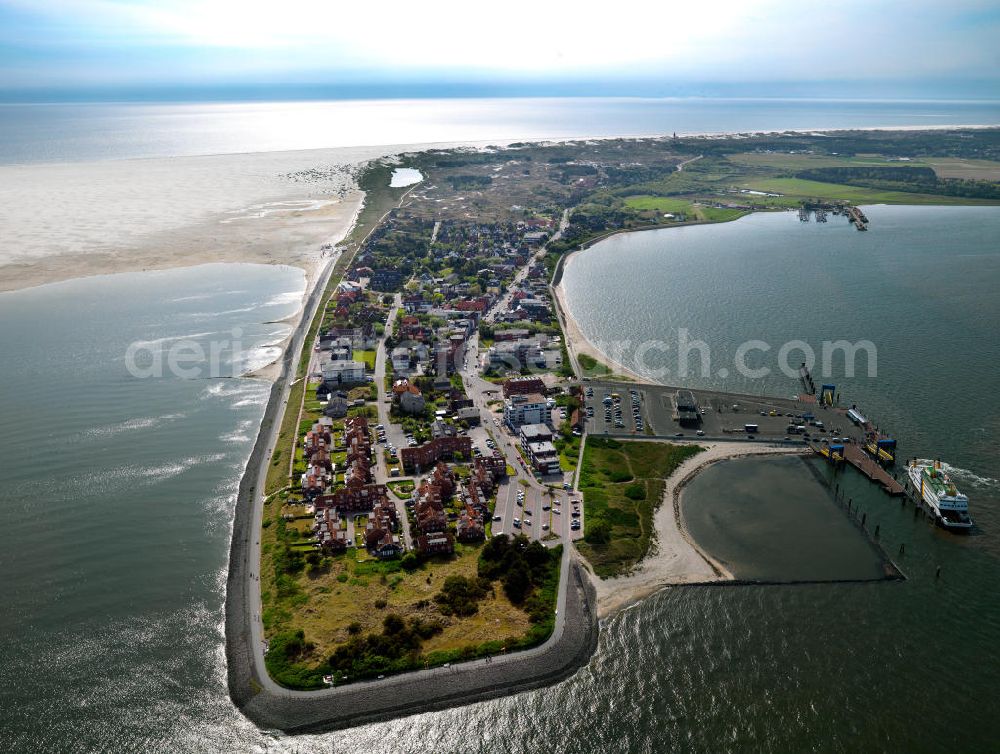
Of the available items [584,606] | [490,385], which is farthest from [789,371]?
[584,606]

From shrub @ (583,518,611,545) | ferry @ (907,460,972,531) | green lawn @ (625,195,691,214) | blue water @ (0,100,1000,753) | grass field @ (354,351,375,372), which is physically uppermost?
ferry @ (907,460,972,531)

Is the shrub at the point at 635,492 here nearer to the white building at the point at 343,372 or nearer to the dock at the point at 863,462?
the dock at the point at 863,462

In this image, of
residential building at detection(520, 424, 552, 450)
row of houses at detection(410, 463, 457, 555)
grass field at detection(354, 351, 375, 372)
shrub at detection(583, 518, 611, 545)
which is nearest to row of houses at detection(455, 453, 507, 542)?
row of houses at detection(410, 463, 457, 555)

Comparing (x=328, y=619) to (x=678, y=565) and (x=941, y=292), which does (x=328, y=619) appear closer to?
(x=678, y=565)

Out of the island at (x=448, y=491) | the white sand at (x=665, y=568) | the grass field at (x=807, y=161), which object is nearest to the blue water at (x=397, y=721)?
the white sand at (x=665, y=568)

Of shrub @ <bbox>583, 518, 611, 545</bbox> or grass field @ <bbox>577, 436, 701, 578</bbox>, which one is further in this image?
shrub @ <bbox>583, 518, 611, 545</bbox>

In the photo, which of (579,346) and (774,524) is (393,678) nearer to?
(774,524)

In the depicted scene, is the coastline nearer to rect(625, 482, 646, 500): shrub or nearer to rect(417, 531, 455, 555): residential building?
rect(625, 482, 646, 500): shrub
